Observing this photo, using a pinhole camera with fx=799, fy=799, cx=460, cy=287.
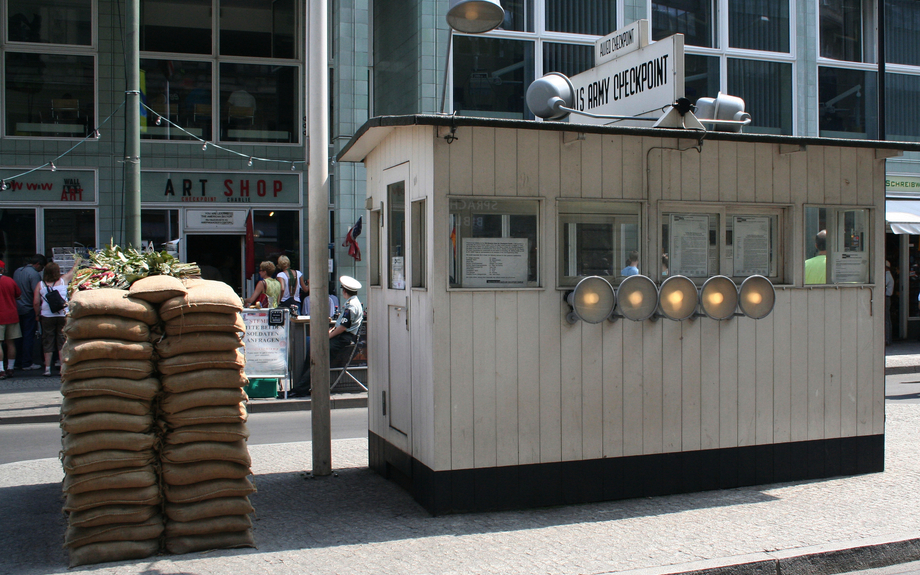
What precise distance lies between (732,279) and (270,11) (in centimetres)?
1464

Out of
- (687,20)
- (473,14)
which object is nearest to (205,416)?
(473,14)

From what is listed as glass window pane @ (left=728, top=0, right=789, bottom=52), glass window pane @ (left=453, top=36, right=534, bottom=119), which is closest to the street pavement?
glass window pane @ (left=453, top=36, right=534, bottom=119)

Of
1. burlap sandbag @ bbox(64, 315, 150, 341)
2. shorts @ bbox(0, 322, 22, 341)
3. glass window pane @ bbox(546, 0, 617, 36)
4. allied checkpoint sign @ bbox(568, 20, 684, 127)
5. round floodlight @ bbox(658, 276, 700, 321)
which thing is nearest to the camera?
burlap sandbag @ bbox(64, 315, 150, 341)

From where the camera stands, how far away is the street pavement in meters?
4.68

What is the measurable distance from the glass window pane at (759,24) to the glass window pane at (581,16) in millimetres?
2962

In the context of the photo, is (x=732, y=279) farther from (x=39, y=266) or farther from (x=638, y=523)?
(x=39, y=266)

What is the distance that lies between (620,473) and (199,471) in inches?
121

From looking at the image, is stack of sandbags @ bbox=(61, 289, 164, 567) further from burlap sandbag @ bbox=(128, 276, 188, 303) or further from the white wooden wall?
the white wooden wall

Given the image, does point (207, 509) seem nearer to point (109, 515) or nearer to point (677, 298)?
point (109, 515)

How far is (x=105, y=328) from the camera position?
4797mm

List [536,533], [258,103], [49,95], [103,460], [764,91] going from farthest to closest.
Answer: [764,91] → [258,103] → [49,95] → [536,533] → [103,460]

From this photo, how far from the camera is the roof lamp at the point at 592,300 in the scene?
582 centimetres

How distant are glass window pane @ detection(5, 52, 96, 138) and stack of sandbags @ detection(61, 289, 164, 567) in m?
13.8

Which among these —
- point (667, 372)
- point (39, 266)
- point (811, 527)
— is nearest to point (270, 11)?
point (39, 266)
